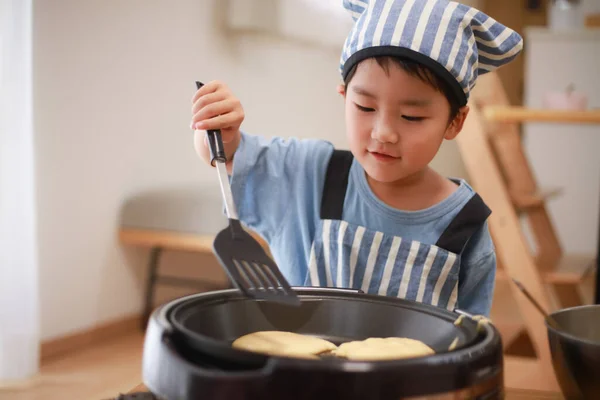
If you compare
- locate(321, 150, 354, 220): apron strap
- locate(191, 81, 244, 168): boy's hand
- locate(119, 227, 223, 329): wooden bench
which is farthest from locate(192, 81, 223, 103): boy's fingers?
locate(119, 227, 223, 329): wooden bench

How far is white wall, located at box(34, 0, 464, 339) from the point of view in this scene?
92.4 inches

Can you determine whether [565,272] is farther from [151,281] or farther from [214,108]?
[214,108]

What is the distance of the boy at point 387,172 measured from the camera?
798 millimetres

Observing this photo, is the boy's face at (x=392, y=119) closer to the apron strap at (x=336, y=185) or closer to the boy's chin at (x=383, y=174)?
the boy's chin at (x=383, y=174)

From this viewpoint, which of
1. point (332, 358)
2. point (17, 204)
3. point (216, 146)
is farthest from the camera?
point (17, 204)

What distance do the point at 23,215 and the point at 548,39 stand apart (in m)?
3.12

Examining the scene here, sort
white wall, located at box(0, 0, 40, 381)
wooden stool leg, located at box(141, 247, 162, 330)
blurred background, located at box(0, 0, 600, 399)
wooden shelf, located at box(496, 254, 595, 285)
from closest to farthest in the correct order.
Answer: white wall, located at box(0, 0, 40, 381)
blurred background, located at box(0, 0, 600, 399)
wooden shelf, located at box(496, 254, 595, 285)
wooden stool leg, located at box(141, 247, 162, 330)

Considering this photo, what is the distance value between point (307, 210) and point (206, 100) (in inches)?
10.5

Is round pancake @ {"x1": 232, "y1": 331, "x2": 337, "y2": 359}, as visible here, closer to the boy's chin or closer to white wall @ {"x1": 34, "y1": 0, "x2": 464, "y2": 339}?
the boy's chin

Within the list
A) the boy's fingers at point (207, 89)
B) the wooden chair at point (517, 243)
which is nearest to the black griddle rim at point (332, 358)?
the boy's fingers at point (207, 89)

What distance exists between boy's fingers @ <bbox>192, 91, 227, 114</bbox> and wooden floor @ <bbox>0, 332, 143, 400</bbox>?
1295 mm

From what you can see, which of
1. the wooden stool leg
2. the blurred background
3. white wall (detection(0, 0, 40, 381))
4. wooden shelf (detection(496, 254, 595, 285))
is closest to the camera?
white wall (detection(0, 0, 40, 381))

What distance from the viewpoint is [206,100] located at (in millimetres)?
796

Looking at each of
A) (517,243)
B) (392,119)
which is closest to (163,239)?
(517,243)
